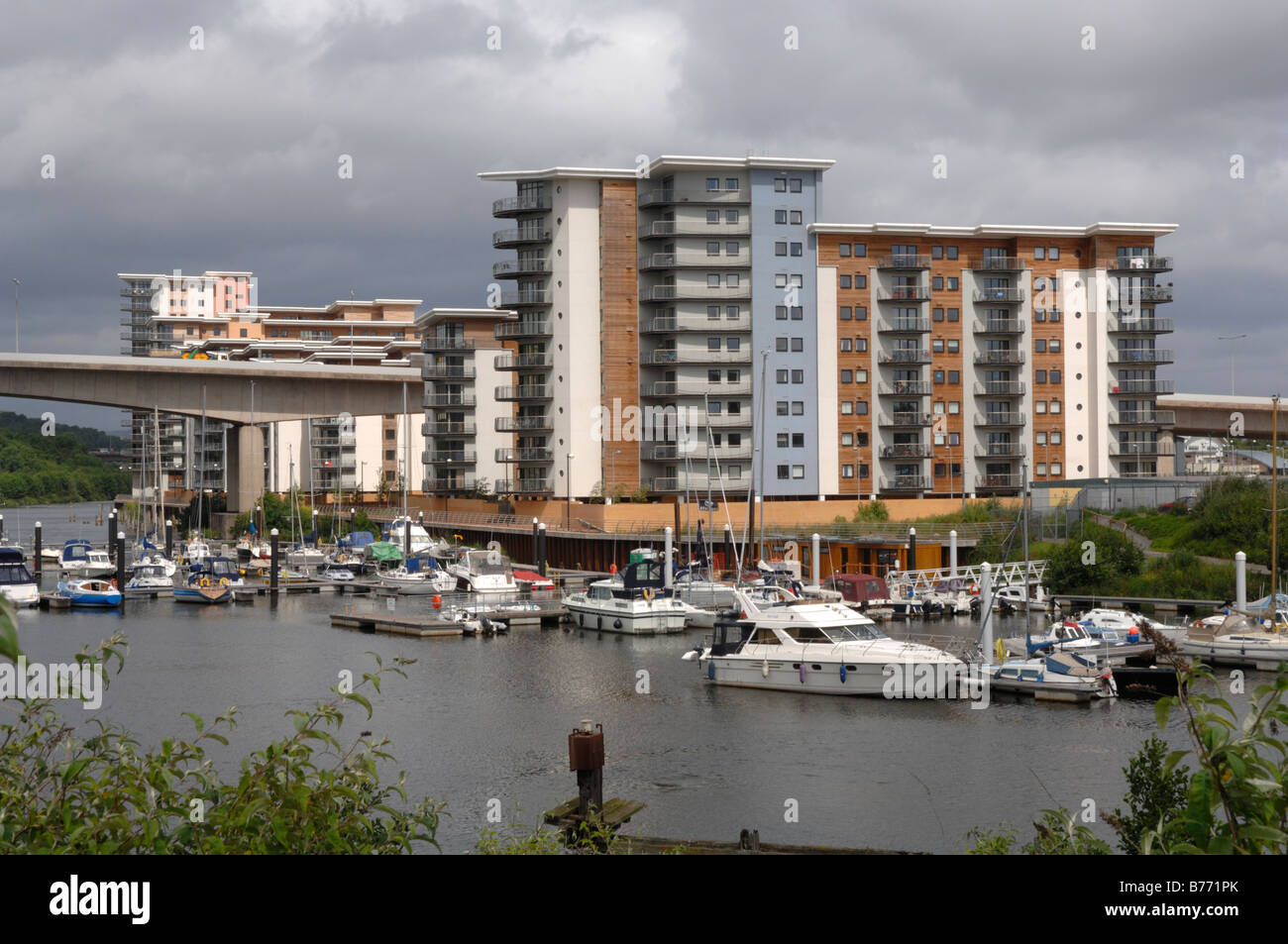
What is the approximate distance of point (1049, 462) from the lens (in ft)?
289

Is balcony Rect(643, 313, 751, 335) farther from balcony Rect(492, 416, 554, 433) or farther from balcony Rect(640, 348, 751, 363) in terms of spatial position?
balcony Rect(492, 416, 554, 433)

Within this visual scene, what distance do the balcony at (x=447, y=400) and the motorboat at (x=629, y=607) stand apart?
4179 centimetres

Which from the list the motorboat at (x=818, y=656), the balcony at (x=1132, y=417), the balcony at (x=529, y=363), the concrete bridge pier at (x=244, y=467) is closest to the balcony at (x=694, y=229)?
the balcony at (x=529, y=363)

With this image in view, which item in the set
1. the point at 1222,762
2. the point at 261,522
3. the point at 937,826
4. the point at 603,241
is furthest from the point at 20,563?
the point at 1222,762

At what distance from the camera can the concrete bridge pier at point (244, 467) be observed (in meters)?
102

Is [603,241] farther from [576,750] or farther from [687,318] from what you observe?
[576,750]

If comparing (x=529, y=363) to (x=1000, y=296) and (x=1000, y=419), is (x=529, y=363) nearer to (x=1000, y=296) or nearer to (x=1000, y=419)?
(x=1000, y=296)

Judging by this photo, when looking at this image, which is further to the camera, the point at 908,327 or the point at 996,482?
the point at 996,482

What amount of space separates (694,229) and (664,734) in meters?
53.8

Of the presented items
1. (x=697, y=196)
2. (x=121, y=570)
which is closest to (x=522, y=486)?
(x=697, y=196)

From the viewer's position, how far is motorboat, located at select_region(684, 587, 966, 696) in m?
38.2

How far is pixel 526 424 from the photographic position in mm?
87438

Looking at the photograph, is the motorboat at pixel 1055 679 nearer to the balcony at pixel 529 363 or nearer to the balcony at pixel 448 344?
the balcony at pixel 529 363

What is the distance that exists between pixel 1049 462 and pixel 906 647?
5330 cm
